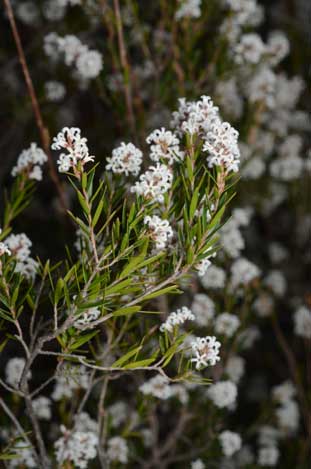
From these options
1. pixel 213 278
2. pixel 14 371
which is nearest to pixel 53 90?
pixel 213 278

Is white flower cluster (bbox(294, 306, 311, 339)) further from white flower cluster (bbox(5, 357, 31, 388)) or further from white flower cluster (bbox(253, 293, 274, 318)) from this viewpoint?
white flower cluster (bbox(5, 357, 31, 388))

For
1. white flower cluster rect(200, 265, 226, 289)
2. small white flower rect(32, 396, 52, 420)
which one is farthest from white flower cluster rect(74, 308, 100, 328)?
white flower cluster rect(200, 265, 226, 289)

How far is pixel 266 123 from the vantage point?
6.65 ft

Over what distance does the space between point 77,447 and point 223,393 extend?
1.13ft

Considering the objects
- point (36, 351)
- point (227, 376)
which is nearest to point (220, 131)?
point (36, 351)

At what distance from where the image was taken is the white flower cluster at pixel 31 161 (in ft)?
3.74

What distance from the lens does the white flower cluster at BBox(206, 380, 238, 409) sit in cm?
133

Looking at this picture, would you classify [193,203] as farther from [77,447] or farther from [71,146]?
[77,447]

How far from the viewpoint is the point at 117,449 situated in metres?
1.37

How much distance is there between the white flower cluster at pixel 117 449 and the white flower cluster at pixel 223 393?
22cm

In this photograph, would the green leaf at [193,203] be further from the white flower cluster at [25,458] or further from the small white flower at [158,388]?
the white flower cluster at [25,458]

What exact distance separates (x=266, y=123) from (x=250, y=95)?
0.33 m

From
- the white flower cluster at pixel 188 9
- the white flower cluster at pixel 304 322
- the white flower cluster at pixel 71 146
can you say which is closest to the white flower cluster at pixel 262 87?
the white flower cluster at pixel 188 9

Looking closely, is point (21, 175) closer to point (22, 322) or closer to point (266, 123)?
point (22, 322)
